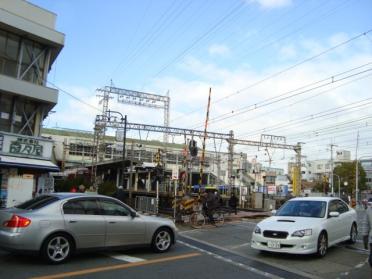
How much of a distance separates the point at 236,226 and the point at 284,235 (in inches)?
360

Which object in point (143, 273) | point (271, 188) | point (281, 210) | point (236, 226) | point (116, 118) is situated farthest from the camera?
point (116, 118)

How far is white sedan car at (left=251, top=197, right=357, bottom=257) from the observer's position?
10820mm

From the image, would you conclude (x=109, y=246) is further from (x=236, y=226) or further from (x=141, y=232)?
(x=236, y=226)

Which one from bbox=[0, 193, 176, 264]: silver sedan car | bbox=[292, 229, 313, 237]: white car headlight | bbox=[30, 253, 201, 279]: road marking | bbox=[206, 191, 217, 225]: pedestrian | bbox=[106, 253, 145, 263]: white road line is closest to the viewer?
bbox=[30, 253, 201, 279]: road marking

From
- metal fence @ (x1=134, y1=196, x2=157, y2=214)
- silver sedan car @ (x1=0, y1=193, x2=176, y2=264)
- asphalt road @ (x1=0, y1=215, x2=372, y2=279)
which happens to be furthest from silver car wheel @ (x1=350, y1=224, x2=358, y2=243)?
metal fence @ (x1=134, y1=196, x2=157, y2=214)

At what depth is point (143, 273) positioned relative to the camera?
912 cm

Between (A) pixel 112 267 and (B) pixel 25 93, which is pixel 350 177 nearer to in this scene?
→ (B) pixel 25 93

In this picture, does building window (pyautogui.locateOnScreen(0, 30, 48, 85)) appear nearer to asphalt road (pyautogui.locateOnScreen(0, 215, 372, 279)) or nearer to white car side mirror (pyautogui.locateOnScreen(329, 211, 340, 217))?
asphalt road (pyautogui.locateOnScreen(0, 215, 372, 279))

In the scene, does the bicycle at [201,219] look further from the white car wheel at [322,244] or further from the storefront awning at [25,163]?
the white car wheel at [322,244]

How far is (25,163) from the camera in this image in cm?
1992

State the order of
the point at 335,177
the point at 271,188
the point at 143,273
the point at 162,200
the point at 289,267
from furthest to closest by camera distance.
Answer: the point at 335,177, the point at 271,188, the point at 162,200, the point at 289,267, the point at 143,273

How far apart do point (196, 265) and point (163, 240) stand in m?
1.84

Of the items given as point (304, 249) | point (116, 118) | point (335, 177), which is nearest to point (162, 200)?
point (304, 249)

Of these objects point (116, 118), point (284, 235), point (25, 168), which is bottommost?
point (284, 235)
